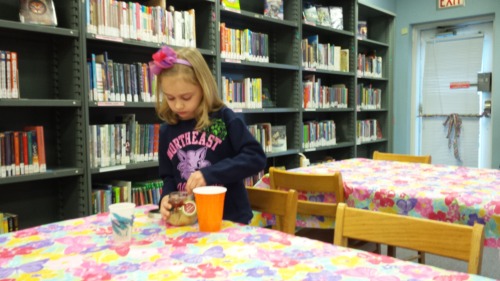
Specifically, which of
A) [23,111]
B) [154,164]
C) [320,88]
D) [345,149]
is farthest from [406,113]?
[23,111]

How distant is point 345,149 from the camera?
15.2 feet

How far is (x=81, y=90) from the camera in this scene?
2258 mm

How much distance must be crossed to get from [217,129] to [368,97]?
388 centimetres

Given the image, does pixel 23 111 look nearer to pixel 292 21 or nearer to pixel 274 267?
pixel 274 267

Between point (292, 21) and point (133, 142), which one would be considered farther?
point (292, 21)

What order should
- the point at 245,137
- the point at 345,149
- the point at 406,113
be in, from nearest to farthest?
1. the point at 245,137
2. the point at 345,149
3. the point at 406,113

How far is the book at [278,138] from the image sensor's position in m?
3.64

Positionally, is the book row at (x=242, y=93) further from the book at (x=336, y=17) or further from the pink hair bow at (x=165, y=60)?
the pink hair bow at (x=165, y=60)

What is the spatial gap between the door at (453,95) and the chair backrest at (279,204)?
4.56m

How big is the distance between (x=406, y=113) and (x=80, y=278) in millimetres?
5399

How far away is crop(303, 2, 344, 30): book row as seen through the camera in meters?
3.94

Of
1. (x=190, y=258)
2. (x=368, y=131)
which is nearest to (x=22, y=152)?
(x=190, y=258)

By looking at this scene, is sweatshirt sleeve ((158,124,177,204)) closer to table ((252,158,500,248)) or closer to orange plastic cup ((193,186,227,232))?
orange plastic cup ((193,186,227,232))

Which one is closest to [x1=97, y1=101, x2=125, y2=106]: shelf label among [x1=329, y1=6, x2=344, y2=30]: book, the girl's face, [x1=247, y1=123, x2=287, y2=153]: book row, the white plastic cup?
the girl's face
